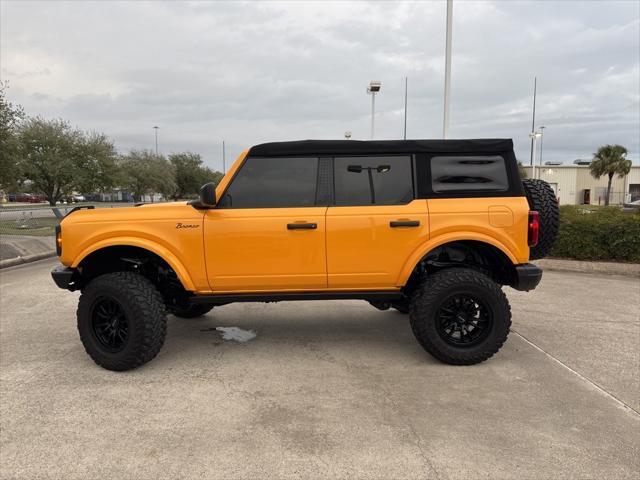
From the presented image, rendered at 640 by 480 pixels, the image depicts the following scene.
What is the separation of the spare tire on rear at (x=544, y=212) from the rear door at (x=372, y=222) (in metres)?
1.14

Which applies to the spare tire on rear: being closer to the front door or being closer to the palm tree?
the front door

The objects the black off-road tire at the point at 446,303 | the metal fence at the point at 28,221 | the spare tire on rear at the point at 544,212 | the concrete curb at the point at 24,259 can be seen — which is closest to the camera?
the black off-road tire at the point at 446,303

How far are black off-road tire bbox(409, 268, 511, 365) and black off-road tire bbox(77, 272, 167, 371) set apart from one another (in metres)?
2.29

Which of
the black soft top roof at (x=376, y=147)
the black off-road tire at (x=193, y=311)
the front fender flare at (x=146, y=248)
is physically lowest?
the black off-road tire at (x=193, y=311)

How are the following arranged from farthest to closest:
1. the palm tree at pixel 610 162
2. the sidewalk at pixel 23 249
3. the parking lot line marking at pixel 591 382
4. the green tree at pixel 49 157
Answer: the palm tree at pixel 610 162 < the green tree at pixel 49 157 < the sidewalk at pixel 23 249 < the parking lot line marking at pixel 591 382

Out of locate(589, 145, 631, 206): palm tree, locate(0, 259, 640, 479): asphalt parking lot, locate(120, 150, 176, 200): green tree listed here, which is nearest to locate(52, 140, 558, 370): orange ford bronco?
locate(0, 259, 640, 479): asphalt parking lot

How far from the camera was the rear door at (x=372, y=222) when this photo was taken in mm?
3830

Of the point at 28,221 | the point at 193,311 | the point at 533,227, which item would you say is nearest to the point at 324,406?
the point at 533,227

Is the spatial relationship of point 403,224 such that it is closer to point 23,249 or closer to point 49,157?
point 23,249

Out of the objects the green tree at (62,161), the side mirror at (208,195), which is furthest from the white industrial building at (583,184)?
the side mirror at (208,195)

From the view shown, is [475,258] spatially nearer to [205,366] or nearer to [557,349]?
[557,349]

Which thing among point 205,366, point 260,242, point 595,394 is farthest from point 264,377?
point 595,394

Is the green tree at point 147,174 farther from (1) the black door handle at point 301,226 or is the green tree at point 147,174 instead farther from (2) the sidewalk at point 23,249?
(1) the black door handle at point 301,226

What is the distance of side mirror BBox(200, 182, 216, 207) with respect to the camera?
371cm
